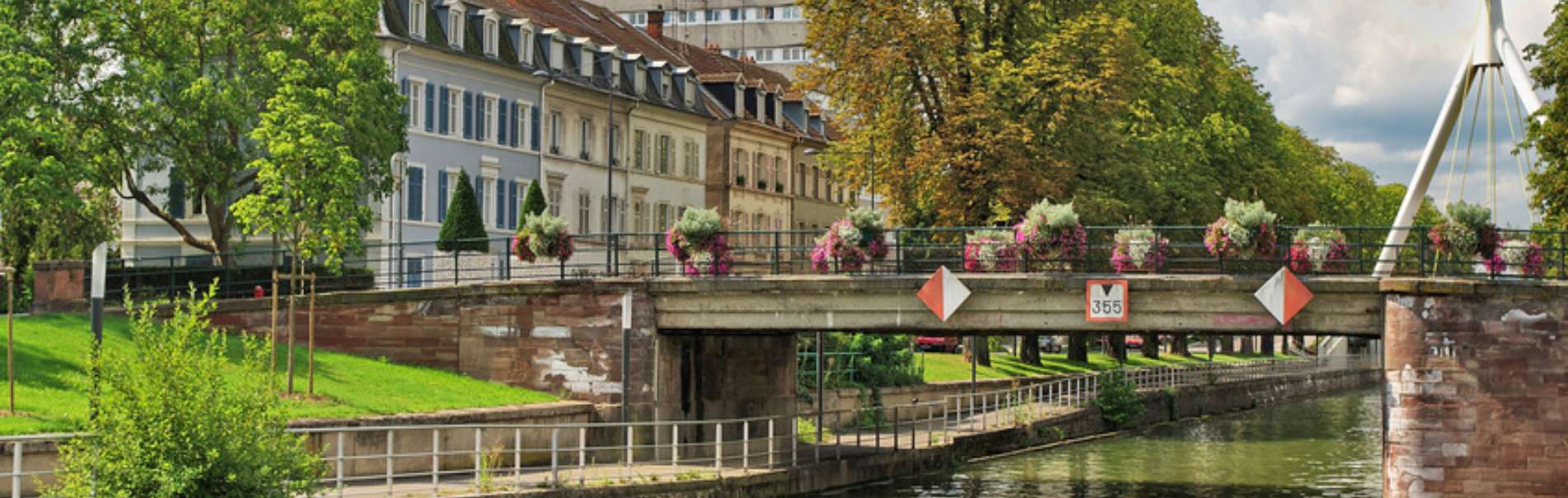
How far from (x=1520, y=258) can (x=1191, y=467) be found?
550 inches

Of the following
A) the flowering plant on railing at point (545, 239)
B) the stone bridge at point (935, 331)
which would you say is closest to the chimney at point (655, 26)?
the stone bridge at point (935, 331)

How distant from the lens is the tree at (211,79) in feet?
153

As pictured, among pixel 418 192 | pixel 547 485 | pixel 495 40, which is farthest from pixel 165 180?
pixel 547 485

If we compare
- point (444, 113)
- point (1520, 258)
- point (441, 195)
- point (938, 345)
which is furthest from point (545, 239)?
point (938, 345)

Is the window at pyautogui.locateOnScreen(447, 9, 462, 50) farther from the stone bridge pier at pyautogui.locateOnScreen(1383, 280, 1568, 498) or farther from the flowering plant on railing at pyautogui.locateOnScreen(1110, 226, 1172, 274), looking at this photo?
the stone bridge pier at pyautogui.locateOnScreen(1383, 280, 1568, 498)

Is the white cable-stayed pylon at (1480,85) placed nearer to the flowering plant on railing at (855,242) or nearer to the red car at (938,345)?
the flowering plant on railing at (855,242)

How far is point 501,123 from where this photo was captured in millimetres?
64562

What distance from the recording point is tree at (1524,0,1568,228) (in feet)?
154

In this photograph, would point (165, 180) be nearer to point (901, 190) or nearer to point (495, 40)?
point (495, 40)

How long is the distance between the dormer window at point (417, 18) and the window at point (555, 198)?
9.42 meters

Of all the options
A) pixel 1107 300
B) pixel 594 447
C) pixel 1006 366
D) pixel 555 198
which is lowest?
pixel 594 447

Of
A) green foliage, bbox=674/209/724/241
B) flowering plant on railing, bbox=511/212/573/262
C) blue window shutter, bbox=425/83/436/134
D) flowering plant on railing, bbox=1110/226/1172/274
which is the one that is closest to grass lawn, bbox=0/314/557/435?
flowering plant on railing, bbox=511/212/573/262

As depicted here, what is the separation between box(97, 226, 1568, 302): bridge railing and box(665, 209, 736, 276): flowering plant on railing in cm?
36

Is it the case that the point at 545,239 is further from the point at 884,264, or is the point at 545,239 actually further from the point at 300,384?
the point at 884,264
